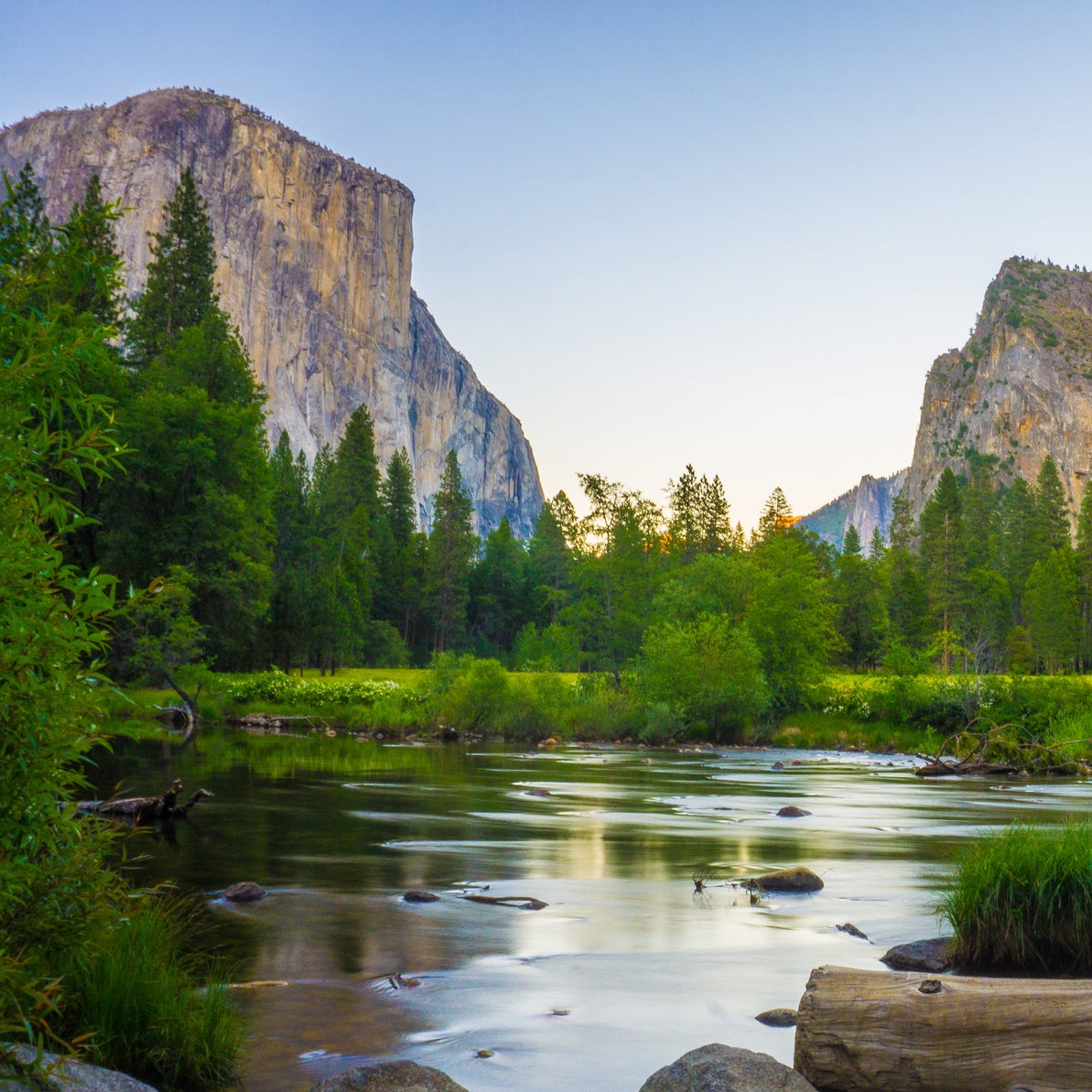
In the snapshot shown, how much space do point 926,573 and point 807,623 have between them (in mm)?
65720

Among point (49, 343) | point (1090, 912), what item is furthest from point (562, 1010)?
point (49, 343)

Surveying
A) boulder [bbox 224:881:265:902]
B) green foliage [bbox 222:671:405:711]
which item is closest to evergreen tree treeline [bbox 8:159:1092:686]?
green foliage [bbox 222:671:405:711]

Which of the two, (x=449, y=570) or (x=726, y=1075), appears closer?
(x=726, y=1075)

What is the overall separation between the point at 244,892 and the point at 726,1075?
28.8 feet

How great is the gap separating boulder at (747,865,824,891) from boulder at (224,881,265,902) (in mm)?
6839

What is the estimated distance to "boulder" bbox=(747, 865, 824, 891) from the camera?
1539 centimetres

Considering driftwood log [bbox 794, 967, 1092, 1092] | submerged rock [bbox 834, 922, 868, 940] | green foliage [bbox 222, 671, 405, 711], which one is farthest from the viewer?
green foliage [bbox 222, 671, 405, 711]

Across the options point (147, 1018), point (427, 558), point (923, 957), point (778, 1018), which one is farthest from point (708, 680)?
point (427, 558)

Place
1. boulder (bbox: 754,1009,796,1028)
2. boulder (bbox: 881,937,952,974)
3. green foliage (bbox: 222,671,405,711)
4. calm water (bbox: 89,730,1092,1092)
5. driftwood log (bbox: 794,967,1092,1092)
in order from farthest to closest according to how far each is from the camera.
Answer: green foliage (bbox: 222,671,405,711), boulder (bbox: 881,937,952,974), boulder (bbox: 754,1009,796,1028), calm water (bbox: 89,730,1092,1092), driftwood log (bbox: 794,967,1092,1092)

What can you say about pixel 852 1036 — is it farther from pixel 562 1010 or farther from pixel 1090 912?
pixel 1090 912

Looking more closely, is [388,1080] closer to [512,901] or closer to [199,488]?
[512,901]

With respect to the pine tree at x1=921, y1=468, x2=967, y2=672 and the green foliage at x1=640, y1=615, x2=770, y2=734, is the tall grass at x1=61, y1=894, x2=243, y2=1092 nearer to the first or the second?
the green foliage at x1=640, y1=615, x2=770, y2=734

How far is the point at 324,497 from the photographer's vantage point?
10338 centimetres

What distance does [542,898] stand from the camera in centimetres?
1476
